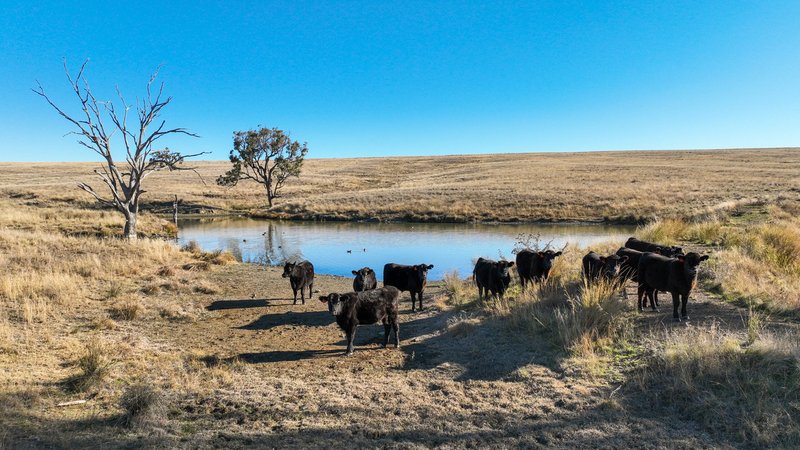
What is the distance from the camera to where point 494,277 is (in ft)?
37.5

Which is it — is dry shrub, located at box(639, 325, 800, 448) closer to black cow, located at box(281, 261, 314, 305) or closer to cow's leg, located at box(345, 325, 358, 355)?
cow's leg, located at box(345, 325, 358, 355)

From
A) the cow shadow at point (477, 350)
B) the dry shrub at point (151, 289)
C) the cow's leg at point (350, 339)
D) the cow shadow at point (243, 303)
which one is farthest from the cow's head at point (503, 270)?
the dry shrub at point (151, 289)

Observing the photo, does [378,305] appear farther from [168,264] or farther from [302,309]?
[168,264]

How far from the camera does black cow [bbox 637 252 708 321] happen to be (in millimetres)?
8742

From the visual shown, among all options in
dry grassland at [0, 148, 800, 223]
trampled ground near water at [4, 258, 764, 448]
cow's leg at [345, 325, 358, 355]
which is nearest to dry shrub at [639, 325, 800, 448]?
trampled ground near water at [4, 258, 764, 448]

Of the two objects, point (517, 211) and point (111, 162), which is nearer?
point (111, 162)

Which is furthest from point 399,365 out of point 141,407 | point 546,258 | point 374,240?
point 374,240

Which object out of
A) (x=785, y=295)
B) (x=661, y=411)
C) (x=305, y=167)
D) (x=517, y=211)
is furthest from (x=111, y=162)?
(x=305, y=167)

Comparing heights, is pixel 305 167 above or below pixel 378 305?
above

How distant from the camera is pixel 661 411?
5922 mm

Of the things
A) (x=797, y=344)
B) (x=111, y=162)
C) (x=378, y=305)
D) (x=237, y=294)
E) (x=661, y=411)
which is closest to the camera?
(x=661, y=411)

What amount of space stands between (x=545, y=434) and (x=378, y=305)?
14.5 feet

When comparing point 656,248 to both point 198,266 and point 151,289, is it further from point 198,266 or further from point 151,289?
point 198,266

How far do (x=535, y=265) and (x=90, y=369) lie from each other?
382 inches
